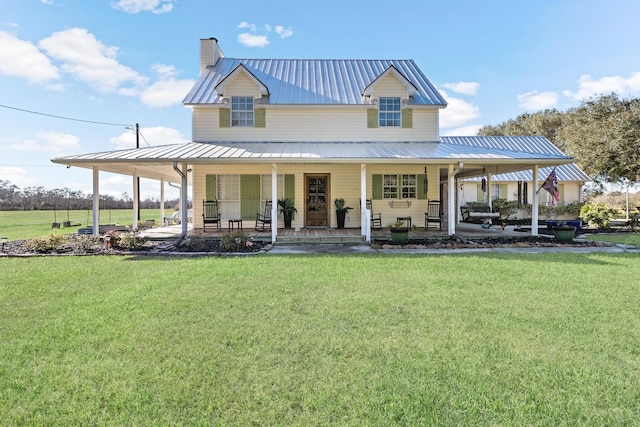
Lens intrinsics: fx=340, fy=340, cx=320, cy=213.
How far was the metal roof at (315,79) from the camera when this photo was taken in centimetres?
1319

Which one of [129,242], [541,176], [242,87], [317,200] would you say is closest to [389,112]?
[317,200]

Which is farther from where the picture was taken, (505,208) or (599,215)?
(505,208)

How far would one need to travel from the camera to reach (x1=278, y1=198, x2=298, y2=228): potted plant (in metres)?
12.7

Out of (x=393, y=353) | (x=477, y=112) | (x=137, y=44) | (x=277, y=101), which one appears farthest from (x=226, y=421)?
(x=477, y=112)

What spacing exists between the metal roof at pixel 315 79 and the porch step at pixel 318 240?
5.57 metres

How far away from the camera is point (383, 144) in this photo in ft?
42.0

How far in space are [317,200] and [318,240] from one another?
126 inches

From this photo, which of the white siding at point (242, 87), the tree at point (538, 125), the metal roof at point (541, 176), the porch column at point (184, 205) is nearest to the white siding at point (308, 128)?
the white siding at point (242, 87)

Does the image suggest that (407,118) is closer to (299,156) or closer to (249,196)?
(299,156)

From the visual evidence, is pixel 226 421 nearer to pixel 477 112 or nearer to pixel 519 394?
pixel 519 394

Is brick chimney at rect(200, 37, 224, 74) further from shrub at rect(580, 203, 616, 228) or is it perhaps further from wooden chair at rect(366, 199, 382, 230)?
shrub at rect(580, 203, 616, 228)

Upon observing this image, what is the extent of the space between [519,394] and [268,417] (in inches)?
73.1

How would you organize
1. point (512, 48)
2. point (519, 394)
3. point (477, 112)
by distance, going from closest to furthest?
point (519, 394)
point (512, 48)
point (477, 112)

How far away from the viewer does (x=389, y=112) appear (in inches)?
519
